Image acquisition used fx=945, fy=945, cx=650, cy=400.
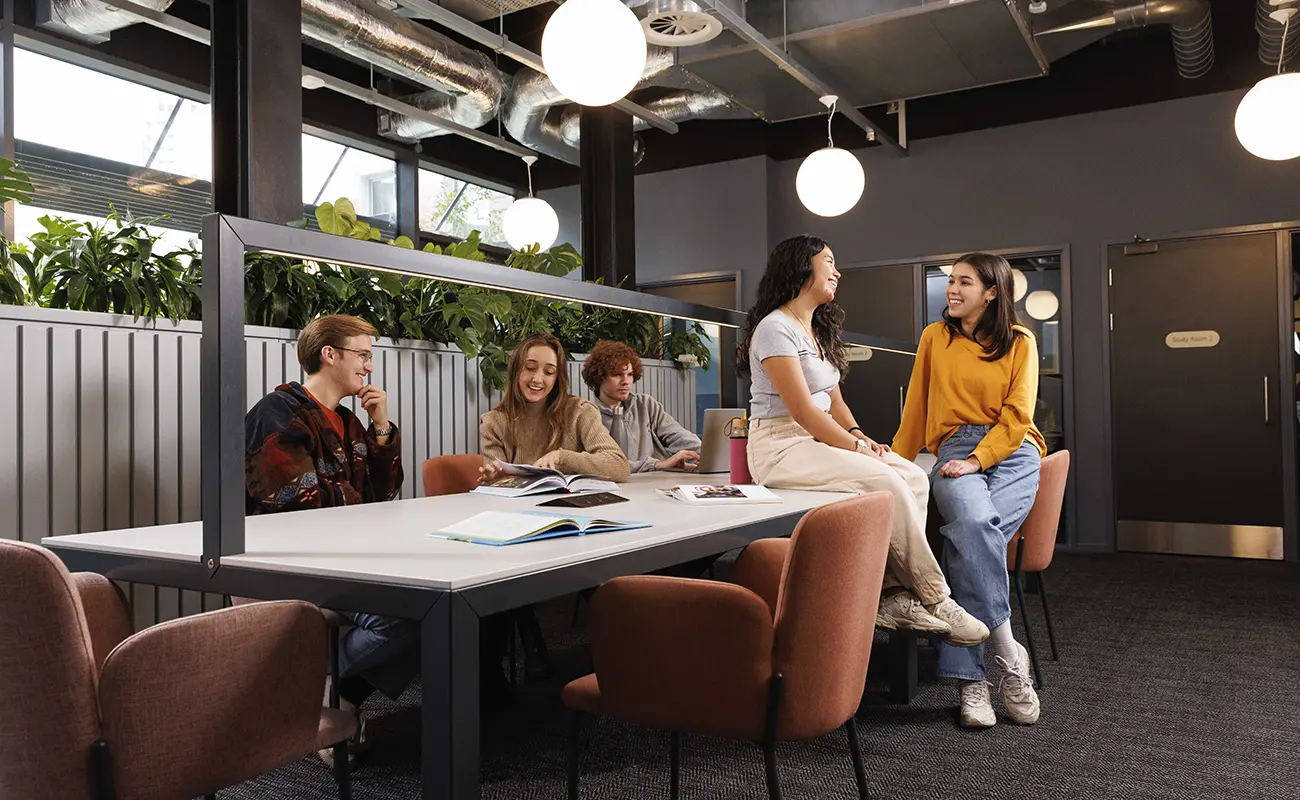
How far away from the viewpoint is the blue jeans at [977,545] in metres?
2.97

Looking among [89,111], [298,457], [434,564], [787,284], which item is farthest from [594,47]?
[89,111]

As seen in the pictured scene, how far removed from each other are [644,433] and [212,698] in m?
3.02

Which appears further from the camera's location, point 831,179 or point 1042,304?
point 1042,304

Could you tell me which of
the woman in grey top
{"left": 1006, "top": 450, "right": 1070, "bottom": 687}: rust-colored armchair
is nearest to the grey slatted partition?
the woman in grey top

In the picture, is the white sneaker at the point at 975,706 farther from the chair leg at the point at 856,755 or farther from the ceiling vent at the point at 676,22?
the ceiling vent at the point at 676,22

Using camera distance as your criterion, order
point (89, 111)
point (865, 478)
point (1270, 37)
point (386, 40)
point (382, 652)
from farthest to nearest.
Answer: point (89, 111) → point (386, 40) → point (1270, 37) → point (865, 478) → point (382, 652)

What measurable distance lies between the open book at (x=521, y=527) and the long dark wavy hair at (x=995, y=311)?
1766 millimetres

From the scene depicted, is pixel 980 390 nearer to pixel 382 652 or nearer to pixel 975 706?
pixel 975 706

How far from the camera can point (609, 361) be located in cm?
412

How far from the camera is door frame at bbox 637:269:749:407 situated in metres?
7.90

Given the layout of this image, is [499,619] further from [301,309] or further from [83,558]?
[301,309]

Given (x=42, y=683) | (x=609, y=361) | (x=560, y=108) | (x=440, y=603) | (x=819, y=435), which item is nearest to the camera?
(x=42, y=683)

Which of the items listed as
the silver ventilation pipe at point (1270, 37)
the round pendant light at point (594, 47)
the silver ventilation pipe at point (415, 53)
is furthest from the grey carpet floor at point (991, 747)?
the silver ventilation pipe at point (415, 53)

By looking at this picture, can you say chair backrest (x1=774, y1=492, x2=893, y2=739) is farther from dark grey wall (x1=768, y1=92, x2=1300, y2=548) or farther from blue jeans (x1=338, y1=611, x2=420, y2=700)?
dark grey wall (x1=768, y1=92, x2=1300, y2=548)
